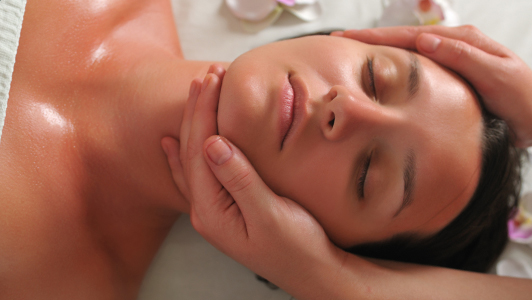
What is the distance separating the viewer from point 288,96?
975 millimetres

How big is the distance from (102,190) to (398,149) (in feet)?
3.09

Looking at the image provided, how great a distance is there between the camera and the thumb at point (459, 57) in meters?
1.21

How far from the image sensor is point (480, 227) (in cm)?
127

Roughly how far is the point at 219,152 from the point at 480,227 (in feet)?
3.08

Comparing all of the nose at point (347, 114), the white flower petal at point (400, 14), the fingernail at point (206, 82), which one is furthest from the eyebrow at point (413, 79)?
the white flower petal at point (400, 14)

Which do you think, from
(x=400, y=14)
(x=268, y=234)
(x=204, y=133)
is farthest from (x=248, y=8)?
(x=268, y=234)

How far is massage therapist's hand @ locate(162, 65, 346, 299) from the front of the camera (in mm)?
1002

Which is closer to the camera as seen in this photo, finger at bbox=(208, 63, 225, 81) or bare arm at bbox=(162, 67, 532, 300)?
bare arm at bbox=(162, 67, 532, 300)

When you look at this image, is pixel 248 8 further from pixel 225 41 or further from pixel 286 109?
pixel 286 109

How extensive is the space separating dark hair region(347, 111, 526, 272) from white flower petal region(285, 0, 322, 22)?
997 millimetres

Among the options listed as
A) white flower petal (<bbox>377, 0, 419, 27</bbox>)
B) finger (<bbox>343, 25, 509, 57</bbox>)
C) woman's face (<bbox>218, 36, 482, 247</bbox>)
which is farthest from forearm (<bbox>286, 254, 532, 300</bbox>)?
white flower petal (<bbox>377, 0, 419, 27</bbox>)

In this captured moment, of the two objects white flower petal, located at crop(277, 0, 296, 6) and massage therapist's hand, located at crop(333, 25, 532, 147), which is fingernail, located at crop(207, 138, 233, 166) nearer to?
massage therapist's hand, located at crop(333, 25, 532, 147)

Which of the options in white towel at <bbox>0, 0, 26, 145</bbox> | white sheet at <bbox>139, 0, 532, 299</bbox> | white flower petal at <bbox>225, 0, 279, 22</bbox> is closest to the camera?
white towel at <bbox>0, 0, 26, 145</bbox>

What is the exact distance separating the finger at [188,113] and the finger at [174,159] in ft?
0.09
